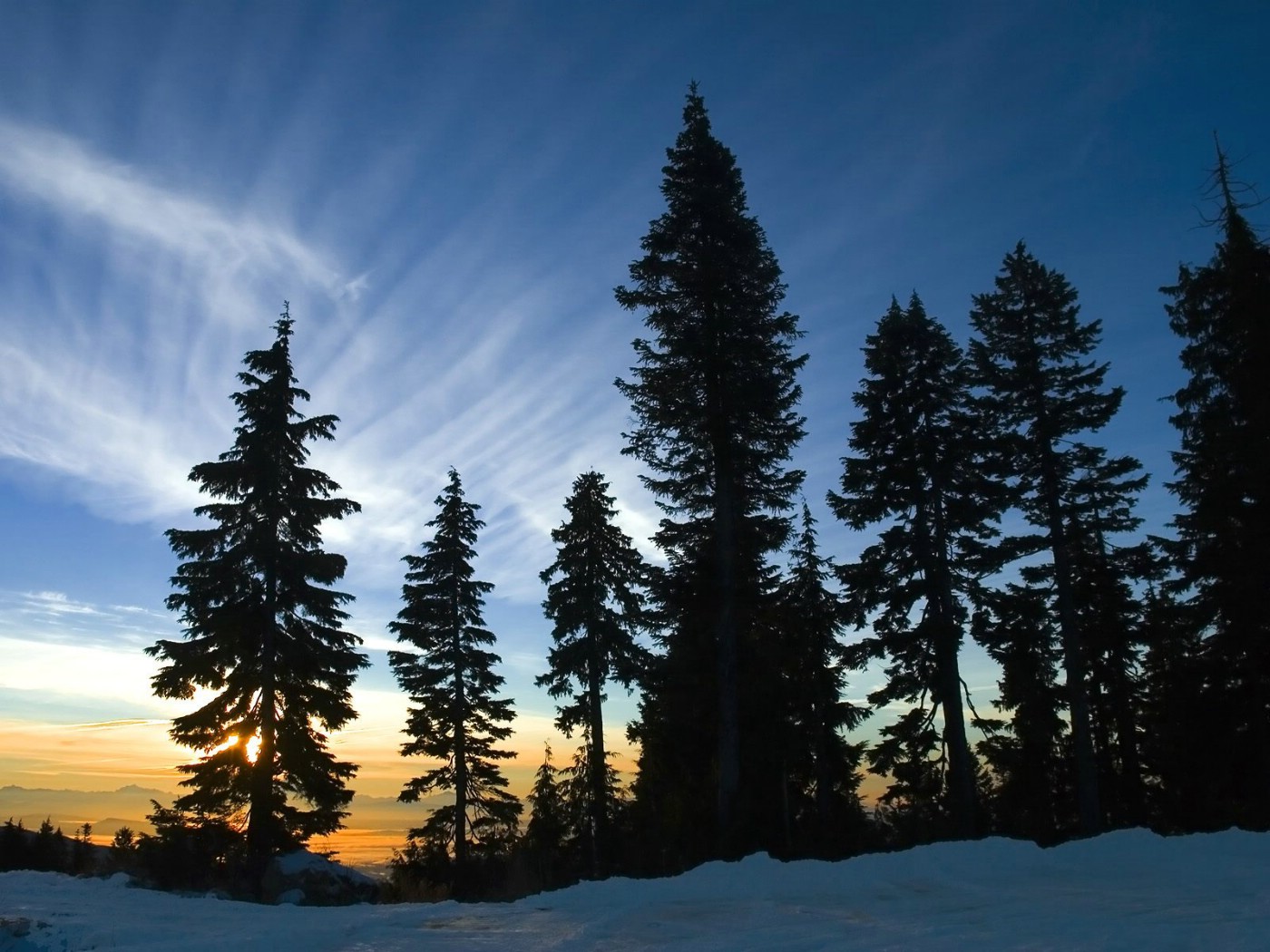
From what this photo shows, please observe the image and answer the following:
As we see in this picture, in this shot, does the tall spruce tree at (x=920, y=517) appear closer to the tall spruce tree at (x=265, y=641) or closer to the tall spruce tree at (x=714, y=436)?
the tall spruce tree at (x=714, y=436)

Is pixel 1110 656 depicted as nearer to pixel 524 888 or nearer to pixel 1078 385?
pixel 1078 385

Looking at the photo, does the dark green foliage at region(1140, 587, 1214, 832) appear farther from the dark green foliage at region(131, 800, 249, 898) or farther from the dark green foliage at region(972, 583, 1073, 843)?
the dark green foliage at region(131, 800, 249, 898)

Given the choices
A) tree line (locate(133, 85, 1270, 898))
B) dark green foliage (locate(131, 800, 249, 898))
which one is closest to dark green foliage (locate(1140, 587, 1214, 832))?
tree line (locate(133, 85, 1270, 898))

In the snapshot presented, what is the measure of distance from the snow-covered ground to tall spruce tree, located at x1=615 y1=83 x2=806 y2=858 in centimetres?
953

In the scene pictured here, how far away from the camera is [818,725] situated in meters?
31.2

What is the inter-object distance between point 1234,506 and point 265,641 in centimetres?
2652

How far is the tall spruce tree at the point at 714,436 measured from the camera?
65.1 ft

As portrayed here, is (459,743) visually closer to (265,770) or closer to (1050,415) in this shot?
(265,770)

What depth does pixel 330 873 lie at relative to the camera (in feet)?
64.2

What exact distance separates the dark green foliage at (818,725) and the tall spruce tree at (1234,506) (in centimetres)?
1068

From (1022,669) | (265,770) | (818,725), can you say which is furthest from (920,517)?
(265,770)

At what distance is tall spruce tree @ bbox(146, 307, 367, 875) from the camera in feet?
70.7

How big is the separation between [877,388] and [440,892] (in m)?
18.1

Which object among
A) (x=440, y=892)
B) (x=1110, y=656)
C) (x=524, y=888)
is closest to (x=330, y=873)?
(x=440, y=892)
